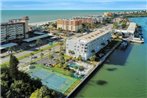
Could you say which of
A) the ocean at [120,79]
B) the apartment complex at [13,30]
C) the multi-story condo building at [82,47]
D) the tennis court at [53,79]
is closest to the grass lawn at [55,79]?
the tennis court at [53,79]

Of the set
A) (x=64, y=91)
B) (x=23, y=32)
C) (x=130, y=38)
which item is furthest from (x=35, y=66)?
(x=130, y=38)

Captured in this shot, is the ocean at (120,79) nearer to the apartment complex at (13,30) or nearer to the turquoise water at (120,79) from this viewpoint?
the turquoise water at (120,79)

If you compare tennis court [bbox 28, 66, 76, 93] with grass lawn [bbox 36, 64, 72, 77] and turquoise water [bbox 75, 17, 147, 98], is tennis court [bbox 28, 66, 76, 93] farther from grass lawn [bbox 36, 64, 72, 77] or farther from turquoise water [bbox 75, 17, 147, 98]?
turquoise water [bbox 75, 17, 147, 98]

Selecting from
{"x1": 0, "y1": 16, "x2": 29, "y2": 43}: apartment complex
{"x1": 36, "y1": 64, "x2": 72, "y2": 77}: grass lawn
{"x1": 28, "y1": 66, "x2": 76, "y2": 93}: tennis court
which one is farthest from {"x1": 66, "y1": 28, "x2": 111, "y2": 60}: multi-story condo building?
{"x1": 0, "y1": 16, "x2": 29, "y2": 43}: apartment complex

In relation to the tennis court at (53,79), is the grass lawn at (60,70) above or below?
above

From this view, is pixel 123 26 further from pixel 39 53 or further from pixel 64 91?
pixel 64 91
